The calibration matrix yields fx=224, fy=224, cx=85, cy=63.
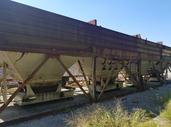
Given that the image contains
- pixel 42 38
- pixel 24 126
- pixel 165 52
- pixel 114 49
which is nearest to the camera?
pixel 24 126

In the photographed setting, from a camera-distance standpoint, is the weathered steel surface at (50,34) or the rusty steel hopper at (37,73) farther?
the rusty steel hopper at (37,73)

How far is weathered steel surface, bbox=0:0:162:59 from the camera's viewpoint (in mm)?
6910

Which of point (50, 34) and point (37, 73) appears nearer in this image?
point (50, 34)

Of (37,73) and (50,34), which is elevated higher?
(50,34)

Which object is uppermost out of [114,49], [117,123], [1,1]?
[1,1]

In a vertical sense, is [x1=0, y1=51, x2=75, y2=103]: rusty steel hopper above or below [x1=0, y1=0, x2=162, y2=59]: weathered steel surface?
below

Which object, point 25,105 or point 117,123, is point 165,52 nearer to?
point 25,105

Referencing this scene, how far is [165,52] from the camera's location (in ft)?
61.7

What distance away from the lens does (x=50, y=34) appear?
320 inches

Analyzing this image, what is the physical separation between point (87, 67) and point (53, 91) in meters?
2.58

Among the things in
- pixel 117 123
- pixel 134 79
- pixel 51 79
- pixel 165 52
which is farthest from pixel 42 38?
pixel 165 52

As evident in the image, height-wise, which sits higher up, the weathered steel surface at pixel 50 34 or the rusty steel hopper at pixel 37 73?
the weathered steel surface at pixel 50 34

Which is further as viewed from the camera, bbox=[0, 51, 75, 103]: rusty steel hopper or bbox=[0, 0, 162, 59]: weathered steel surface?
bbox=[0, 51, 75, 103]: rusty steel hopper

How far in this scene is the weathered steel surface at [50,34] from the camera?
272 inches
